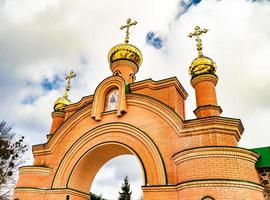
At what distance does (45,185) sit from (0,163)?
4.70 m

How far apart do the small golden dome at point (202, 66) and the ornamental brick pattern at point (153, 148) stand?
27 cm

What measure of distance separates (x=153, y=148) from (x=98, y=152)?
257 cm

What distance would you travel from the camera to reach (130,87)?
408 inches

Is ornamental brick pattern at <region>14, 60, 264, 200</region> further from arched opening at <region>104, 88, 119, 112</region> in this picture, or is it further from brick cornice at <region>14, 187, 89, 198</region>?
arched opening at <region>104, 88, 119, 112</region>

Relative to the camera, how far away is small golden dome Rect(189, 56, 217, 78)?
10031 mm

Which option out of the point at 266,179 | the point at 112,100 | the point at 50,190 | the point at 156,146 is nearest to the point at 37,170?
the point at 50,190

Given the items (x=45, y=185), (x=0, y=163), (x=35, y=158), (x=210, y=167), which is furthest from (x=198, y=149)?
(x=0, y=163)

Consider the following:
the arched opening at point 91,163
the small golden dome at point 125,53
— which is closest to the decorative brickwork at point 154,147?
the arched opening at point 91,163

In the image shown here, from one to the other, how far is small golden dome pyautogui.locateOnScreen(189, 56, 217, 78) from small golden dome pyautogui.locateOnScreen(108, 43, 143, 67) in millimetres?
3633

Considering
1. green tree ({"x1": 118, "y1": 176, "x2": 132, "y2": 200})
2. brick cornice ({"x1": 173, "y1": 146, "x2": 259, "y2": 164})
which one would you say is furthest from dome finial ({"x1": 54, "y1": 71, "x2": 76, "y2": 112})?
green tree ({"x1": 118, "y1": 176, "x2": 132, "y2": 200})

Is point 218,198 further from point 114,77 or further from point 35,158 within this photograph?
point 35,158

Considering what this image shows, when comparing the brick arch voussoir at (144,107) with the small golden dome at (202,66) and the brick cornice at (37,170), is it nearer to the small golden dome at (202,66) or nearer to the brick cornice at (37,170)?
the brick cornice at (37,170)

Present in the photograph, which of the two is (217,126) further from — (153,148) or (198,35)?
(198,35)

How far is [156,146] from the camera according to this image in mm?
8406
